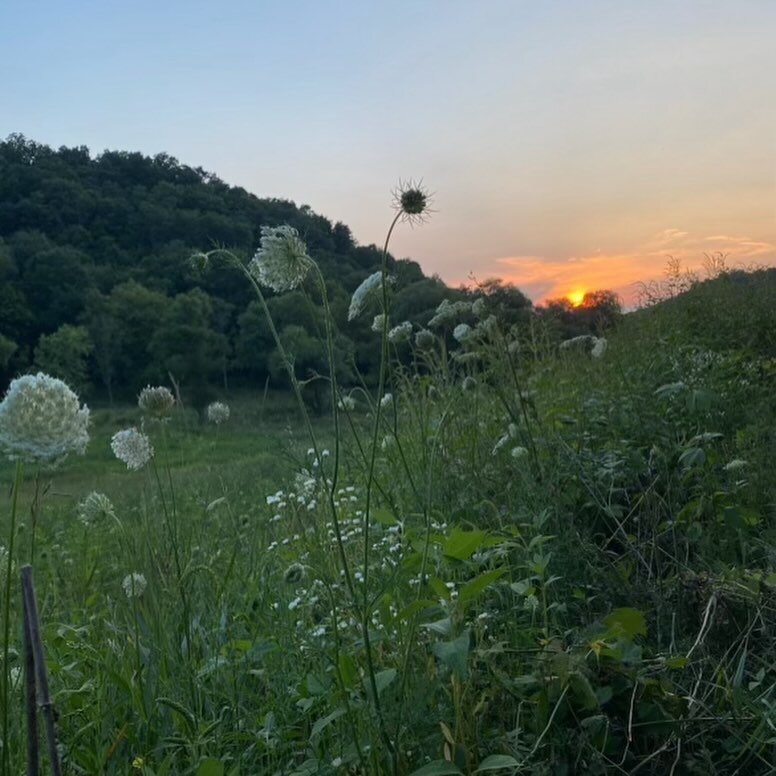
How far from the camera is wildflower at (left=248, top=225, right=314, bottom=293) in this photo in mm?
1775

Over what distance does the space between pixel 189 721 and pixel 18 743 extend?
0.37 meters

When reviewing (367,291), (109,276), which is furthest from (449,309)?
(109,276)

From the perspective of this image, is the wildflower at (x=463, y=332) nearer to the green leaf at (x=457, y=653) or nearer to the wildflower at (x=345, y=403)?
the wildflower at (x=345, y=403)

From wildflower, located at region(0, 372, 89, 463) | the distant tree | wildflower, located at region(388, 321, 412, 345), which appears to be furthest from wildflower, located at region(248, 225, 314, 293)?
the distant tree

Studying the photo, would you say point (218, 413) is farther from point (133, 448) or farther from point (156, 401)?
point (156, 401)

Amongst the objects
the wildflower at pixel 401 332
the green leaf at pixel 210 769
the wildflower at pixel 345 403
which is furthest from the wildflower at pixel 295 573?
the wildflower at pixel 401 332

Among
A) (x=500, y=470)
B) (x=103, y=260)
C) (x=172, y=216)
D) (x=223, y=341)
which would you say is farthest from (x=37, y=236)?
(x=500, y=470)

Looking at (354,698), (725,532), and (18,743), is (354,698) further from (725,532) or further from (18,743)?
(725,532)

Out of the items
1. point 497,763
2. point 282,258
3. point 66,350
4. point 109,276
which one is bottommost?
point 497,763

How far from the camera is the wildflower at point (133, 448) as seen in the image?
267cm

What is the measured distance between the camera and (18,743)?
170 centimetres

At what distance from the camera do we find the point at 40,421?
1399mm

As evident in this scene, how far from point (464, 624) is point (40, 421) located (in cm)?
97

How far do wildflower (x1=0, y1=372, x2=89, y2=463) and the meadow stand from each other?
81 millimetres
